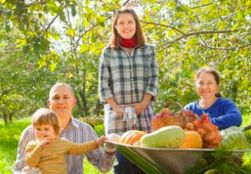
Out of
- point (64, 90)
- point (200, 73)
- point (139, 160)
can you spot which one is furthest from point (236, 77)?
point (139, 160)

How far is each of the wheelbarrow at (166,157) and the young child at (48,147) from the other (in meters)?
0.68

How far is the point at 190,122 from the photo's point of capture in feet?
9.61

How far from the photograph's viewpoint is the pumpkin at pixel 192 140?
262 centimetres

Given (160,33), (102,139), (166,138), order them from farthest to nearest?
1. (160,33)
2. (102,139)
3. (166,138)

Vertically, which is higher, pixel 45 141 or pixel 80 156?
pixel 45 141

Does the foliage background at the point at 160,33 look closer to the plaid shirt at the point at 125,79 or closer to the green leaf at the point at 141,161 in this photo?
the plaid shirt at the point at 125,79

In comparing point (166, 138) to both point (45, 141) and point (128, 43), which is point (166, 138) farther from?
point (128, 43)

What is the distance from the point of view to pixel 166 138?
2543 mm

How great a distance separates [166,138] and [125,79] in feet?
4.85

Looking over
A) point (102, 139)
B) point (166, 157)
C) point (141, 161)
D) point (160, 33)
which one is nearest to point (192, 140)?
point (166, 157)

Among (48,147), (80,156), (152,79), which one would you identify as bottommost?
(80,156)

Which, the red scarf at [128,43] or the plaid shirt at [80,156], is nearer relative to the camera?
the plaid shirt at [80,156]

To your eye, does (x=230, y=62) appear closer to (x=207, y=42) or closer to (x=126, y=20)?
(x=207, y=42)

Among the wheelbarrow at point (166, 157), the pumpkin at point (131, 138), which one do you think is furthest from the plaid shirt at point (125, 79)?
the wheelbarrow at point (166, 157)
